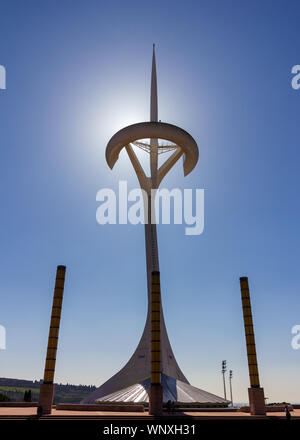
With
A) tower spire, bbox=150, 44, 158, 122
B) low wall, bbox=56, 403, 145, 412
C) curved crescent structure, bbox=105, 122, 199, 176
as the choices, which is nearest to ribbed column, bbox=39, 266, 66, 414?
low wall, bbox=56, 403, 145, 412

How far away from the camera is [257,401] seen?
21.9 metres

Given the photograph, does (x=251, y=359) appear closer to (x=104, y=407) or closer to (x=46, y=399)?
(x=104, y=407)

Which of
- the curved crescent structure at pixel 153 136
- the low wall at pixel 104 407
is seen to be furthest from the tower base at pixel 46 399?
the curved crescent structure at pixel 153 136

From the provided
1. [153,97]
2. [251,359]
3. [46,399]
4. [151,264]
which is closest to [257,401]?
[251,359]

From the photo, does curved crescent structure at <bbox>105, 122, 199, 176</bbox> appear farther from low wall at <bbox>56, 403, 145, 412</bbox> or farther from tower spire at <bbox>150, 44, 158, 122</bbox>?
low wall at <bbox>56, 403, 145, 412</bbox>

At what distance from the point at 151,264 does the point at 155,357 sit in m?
14.3

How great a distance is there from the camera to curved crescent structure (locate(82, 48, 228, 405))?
2803 centimetres

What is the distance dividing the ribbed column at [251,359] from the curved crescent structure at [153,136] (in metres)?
16.7

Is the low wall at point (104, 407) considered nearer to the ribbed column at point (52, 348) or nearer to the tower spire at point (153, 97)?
the ribbed column at point (52, 348)
